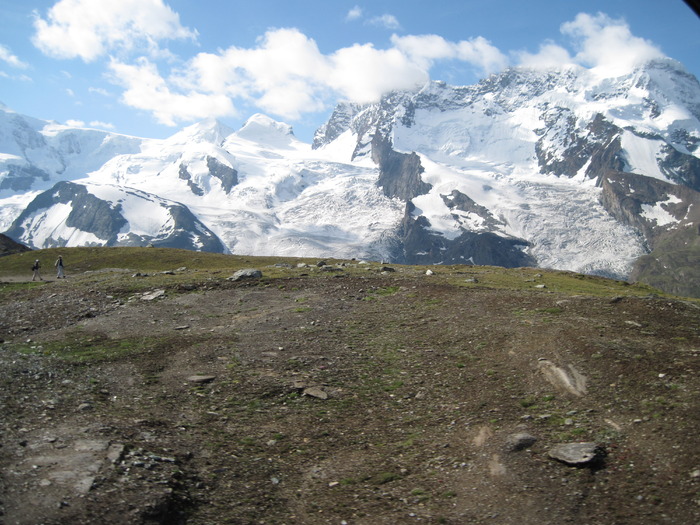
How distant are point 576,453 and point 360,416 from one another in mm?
6733

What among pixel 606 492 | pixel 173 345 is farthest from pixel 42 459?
pixel 606 492

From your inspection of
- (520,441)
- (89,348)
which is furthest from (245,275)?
(520,441)

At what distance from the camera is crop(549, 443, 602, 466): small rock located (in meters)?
14.5

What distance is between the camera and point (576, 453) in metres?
14.8

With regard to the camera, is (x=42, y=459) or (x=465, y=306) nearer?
(x=42, y=459)

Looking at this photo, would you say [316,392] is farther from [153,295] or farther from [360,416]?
[153,295]

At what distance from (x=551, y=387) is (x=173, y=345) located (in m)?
16.6

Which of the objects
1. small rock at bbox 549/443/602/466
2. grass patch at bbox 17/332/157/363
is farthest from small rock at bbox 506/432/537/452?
grass patch at bbox 17/332/157/363

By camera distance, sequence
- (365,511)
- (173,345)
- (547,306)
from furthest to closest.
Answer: (547,306), (173,345), (365,511)

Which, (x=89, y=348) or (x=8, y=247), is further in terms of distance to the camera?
(x=8, y=247)

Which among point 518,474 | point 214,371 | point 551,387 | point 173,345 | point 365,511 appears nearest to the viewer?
point 365,511

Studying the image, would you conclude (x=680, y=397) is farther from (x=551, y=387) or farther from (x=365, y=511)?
(x=365, y=511)

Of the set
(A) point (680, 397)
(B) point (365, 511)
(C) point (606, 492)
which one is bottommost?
(B) point (365, 511)

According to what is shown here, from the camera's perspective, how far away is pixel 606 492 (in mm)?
13289
